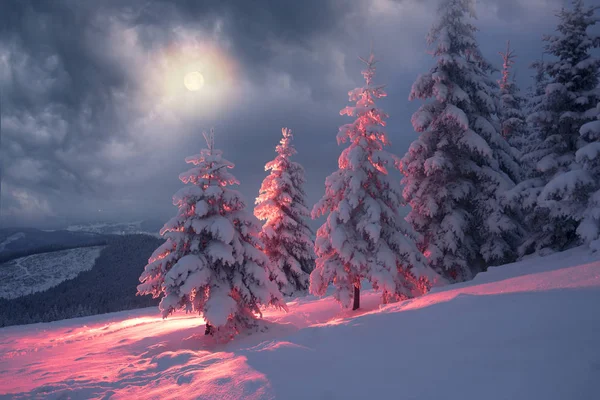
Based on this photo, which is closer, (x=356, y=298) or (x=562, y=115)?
(x=562, y=115)

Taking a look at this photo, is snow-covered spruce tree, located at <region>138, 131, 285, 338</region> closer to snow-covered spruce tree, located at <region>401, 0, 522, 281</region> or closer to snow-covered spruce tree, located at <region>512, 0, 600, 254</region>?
snow-covered spruce tree, located at <region>401, 0, 522, 281</region>

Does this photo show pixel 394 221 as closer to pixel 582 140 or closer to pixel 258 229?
pixel 258 229

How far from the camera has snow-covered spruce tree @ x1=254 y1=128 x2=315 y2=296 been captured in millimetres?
23188

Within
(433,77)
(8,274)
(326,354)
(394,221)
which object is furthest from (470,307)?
(8,274)

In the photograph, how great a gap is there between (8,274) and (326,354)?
546 ft

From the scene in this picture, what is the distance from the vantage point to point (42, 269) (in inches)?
5123

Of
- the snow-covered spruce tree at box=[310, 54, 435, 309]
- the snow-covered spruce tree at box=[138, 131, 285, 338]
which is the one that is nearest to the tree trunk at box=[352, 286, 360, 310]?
the snow-covered spruce tree at box=[310, 54, 435, 309]

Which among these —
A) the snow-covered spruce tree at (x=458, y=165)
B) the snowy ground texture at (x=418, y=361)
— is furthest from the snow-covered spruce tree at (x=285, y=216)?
the snowy ground texture at (x=418, y=361)

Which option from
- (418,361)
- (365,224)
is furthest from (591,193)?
(418,361)

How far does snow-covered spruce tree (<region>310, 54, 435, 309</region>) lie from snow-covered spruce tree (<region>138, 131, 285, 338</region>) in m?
2.92

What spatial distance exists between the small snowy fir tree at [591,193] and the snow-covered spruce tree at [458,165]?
353 centimetres

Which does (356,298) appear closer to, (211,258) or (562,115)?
(211,258)

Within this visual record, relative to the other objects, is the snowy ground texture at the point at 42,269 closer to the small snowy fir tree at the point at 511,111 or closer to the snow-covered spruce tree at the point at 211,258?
the snow-covered spruce tree at the point at 211,258

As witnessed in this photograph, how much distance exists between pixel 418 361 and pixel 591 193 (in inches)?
432
